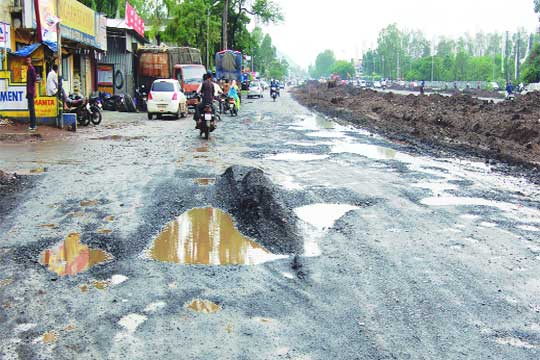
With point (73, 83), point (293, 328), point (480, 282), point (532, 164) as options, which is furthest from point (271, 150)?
point (73, 83)

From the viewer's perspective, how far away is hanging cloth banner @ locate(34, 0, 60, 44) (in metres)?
20.2

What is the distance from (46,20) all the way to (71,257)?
1695cm

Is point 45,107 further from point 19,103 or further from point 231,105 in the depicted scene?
point 231,105

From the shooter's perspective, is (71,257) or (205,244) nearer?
(71,257)

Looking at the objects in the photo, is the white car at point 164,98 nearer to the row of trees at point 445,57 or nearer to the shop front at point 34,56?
the shop front at point 34,56

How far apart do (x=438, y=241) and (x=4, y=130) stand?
1533 centimetres

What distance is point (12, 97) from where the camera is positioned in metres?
20.1

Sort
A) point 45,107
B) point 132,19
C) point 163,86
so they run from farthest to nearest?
point 132,19 < point 163,86 < point 45,107

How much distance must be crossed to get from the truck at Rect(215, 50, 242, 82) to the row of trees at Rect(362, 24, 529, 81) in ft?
193

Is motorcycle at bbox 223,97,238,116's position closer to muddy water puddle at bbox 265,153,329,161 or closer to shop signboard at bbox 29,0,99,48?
shop signboard at bbox 29,0,99,48

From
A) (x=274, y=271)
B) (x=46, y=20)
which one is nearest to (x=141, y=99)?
(x=46, y=20)

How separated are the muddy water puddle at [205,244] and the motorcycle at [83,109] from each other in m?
15.0

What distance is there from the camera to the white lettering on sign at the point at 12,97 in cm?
1992

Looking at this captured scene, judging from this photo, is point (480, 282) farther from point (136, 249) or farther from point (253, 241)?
point (136, 249)
